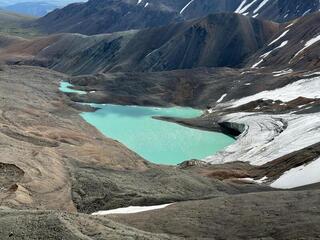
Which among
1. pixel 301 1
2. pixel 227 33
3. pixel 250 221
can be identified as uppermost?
pixel 301 1

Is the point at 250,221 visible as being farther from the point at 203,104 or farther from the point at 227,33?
the point at 227,33

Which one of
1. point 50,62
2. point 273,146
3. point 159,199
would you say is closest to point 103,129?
point 273,146

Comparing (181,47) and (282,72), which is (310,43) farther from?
(181,47)

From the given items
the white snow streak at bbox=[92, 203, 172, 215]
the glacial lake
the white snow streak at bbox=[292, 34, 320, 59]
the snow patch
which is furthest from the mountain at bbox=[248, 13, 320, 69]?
the white snow streak at bbox=[92, 203, 172, 215]

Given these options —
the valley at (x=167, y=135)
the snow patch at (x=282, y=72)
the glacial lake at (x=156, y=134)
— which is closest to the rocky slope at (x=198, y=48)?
the snow patch at (x=282, y=72)

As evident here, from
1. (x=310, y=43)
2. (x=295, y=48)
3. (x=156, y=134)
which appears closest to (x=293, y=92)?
(x=156, y=134)

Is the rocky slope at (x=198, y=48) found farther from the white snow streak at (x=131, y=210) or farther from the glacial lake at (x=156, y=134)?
the white snow streak at (x=131, y=210)

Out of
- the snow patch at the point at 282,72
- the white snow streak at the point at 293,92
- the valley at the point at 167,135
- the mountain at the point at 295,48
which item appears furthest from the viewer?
the mountain at the point at 295,48
